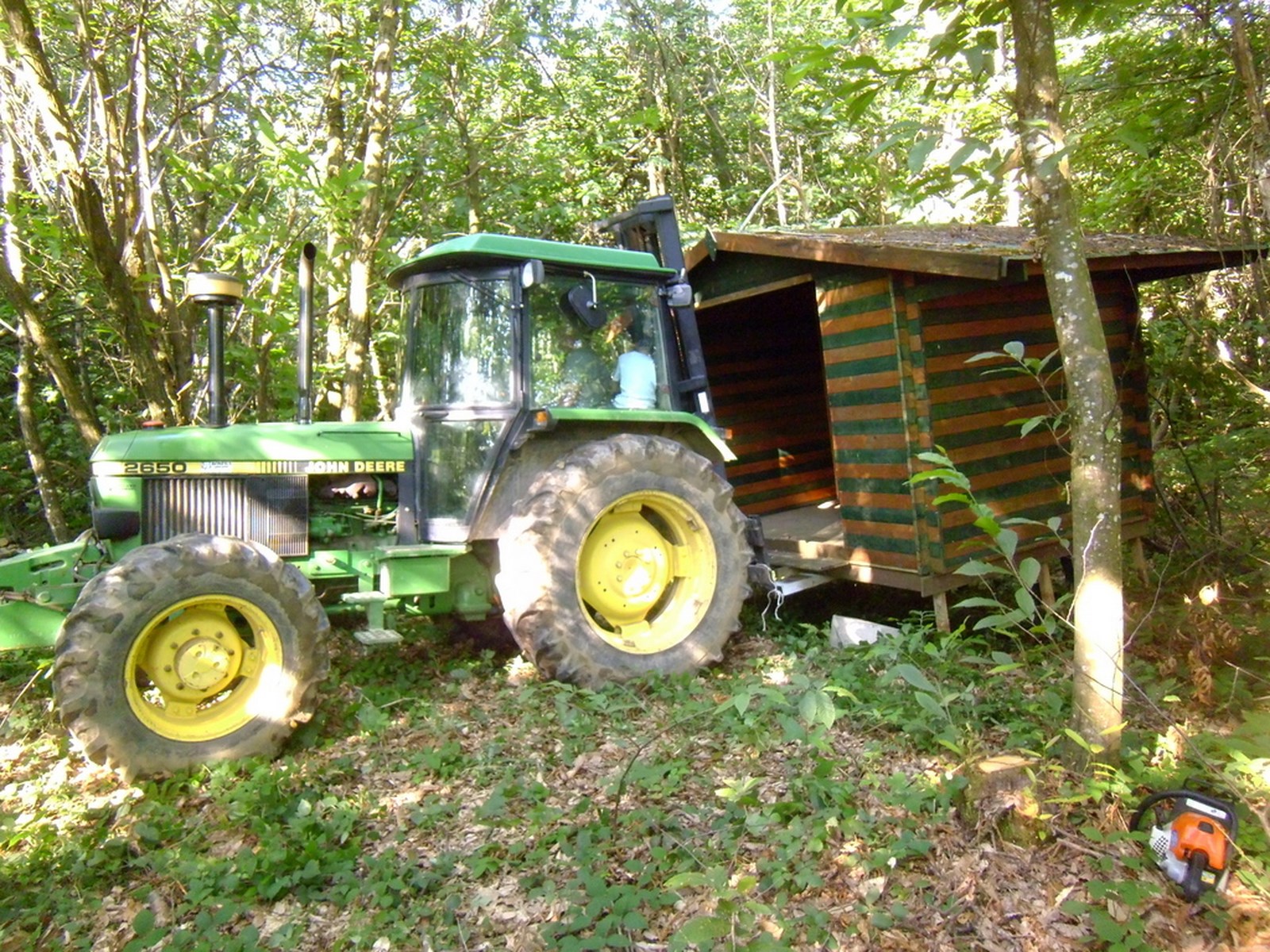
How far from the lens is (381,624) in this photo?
4.45 m

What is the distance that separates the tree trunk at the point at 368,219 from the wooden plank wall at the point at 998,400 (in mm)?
3955

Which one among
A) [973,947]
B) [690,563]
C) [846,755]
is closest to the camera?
[973,947]

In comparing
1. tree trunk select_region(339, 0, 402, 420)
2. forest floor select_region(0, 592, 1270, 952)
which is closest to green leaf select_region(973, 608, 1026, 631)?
forest floor select_region(0, 592, 1270, 952)

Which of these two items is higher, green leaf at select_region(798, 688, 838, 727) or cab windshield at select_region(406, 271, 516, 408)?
cab windshield at select_region(406, 271, 516, 408)

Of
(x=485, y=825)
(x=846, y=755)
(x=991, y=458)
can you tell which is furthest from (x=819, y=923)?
(x=991, y=458)

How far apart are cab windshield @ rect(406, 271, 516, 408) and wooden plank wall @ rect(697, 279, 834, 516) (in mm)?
2993

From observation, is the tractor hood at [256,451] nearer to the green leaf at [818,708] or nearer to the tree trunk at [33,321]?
the tree trunk at [33,321]

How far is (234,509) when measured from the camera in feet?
14.7

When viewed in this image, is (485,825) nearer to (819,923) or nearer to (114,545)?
(819,923)

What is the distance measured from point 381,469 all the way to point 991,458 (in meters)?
3.73

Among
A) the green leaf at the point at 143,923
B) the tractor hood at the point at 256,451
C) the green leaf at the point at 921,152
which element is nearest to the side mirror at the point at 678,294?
the tractor hood at the point at 256,451

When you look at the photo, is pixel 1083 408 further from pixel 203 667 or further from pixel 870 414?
pixel 203 667

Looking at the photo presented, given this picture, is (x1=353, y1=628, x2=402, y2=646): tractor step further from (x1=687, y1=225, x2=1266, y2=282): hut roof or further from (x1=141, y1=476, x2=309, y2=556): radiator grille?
(x1=687, y1=225, x2=1266, y2=282): hut roof

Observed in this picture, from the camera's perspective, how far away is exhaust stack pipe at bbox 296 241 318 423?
4.84m
